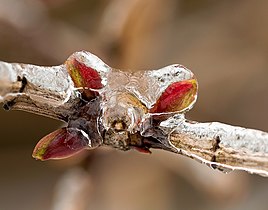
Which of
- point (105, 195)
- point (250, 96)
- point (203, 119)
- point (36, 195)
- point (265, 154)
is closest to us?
point (265, 154)

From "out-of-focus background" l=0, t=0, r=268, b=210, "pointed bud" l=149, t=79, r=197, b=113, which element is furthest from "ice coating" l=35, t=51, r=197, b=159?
"out-of-focus background" l=0, t=0, r=268, b=210

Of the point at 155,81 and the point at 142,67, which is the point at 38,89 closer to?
the point at 155,81

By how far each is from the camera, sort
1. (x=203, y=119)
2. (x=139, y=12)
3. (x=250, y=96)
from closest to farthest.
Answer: (x=139, y=12) < (x=203, y=119) < (x=250, y=96)

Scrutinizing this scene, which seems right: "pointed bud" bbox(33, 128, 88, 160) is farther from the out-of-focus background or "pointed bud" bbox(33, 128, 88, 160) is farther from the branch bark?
the out-of-focus background

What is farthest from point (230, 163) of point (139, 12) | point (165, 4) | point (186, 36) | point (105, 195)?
point (186, 36)

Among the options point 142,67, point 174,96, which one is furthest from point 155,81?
point 142,67

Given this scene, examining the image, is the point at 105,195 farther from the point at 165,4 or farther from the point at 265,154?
the point at 265,154
